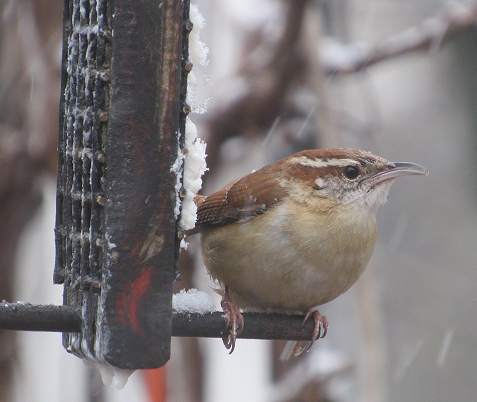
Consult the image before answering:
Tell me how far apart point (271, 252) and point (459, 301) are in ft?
22.8

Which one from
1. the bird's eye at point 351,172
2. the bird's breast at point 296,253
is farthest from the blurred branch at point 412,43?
the bird's breast at point 296,253

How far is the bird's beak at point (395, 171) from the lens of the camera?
3096 millimetres

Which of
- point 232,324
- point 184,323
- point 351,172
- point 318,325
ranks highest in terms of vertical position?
point 351,172

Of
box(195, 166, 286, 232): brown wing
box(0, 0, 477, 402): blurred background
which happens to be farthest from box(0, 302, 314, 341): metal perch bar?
box(0, 0, 477, 402): blurred background

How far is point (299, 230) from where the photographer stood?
296 centimetres

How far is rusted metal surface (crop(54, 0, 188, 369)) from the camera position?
208 cm

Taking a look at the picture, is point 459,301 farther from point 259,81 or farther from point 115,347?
point 115,347

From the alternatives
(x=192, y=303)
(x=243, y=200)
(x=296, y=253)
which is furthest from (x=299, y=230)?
(x=192, y=303)

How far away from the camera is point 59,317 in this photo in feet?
6.79

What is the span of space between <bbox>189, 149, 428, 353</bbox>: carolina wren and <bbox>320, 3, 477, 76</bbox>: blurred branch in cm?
202

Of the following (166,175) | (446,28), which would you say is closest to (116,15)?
(166,175)

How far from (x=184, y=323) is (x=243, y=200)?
1.12 meters

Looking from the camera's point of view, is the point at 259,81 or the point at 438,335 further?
the point at 438,335

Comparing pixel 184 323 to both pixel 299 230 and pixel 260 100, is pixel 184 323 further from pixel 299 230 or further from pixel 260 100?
pixel 260 100
